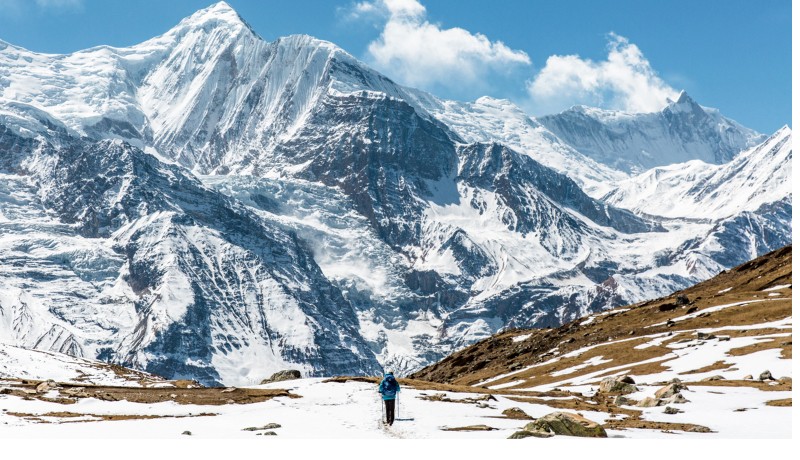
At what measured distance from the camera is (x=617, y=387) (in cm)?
7550

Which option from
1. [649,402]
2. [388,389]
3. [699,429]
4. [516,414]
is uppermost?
[388,389]

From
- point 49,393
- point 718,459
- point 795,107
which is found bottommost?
point 718,459

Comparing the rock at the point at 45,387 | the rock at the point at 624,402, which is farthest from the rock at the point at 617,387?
the rock at the point at 45,387

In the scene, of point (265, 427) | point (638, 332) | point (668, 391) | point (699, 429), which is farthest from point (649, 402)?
point (638, 332)

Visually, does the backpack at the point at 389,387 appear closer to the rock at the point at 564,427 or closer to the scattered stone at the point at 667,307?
the rock at the point at 564,427

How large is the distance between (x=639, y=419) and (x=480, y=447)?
18453 millimetres

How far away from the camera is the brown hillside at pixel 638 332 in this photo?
110 metres

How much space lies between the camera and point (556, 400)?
235 feet

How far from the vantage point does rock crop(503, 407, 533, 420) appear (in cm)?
5731

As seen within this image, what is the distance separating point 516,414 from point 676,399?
12008mm

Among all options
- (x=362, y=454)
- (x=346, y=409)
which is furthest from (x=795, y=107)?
(x=346, y=409)

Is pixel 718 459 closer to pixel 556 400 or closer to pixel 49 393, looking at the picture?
pixel 556 400

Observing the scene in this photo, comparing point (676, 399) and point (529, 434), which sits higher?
point (676, 399)

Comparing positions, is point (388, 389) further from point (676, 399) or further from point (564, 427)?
point (676, 399)
